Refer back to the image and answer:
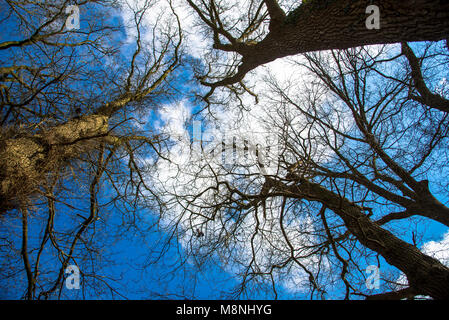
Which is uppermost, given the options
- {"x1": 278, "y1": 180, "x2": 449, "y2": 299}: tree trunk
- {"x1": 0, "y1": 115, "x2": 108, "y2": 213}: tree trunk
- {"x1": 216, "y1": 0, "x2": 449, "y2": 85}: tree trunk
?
{"x1": 216, "y1": 0, "x2": 449, "y2": 85}: tree trunk

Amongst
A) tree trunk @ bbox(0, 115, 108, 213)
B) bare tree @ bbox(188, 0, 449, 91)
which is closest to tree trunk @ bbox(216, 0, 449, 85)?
bare tree @ bbox(188, 0, 449, 91)

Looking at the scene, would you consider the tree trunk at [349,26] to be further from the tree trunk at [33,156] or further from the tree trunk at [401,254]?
the tree trunk at [33,156]

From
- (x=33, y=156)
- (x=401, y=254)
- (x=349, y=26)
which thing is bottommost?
(x=401, y=254)

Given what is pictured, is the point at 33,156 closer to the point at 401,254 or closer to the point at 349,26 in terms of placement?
the point at 349,26

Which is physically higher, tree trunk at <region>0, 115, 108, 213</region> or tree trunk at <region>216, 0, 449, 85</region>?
tree trunk at <region>216, 0, 449, 85</region>

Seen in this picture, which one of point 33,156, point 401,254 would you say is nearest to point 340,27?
point 401,254

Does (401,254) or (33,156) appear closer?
(401,254)

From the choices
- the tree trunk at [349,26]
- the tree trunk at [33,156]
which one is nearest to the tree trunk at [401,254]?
the tree trunk at [349,26]

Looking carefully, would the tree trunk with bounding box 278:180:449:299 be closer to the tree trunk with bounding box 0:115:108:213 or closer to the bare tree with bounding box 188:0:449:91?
the bare tree with bounding box 188:0:449:91

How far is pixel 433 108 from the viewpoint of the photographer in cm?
327

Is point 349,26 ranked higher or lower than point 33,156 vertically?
higher
